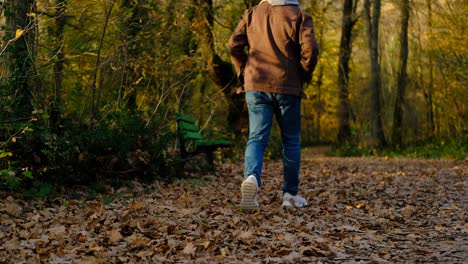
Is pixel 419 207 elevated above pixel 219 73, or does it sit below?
below

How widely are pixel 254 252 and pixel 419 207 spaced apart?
10.7ft

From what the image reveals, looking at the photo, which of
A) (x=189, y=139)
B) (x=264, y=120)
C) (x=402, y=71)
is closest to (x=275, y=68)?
(x=264, y=120)

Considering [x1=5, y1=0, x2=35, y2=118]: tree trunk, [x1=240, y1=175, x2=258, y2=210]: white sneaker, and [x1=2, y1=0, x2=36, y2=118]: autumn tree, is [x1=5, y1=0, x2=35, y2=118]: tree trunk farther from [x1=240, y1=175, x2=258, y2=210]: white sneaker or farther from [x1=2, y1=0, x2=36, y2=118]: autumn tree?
[x1=240, y1=175, x2=258, y2=210]: white sneaker

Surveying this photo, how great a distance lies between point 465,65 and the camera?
20672 mm

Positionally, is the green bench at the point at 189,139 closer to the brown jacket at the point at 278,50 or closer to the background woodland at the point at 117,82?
the background woodland at the point at 117,82

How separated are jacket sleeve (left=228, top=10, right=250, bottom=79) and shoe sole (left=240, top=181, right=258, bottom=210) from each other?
1.19 m

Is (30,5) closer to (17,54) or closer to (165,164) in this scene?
(17,54)

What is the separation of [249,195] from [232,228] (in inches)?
34.8

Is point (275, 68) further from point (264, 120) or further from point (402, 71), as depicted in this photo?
point (402, 71)

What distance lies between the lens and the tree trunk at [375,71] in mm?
20698

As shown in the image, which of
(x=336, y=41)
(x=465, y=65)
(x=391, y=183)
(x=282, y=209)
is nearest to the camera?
(x=282, y=209)

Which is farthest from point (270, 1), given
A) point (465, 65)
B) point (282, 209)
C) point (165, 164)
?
point (465, 65)

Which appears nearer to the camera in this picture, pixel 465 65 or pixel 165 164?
pixel 165 164

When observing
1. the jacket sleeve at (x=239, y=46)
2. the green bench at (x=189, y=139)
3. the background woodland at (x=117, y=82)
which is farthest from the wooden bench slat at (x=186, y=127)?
the jacket sleeve at (x=239, y=46)
